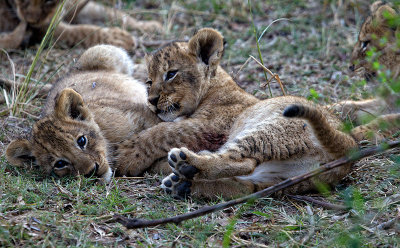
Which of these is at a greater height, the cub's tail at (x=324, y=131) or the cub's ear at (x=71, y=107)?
the cub's tail at (x=324, y=131)

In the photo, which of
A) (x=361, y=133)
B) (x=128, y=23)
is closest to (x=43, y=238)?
(x=361, y=133)

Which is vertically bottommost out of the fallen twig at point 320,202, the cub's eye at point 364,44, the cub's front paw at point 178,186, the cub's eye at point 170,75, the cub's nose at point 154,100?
the cub's front paw at point 178,186

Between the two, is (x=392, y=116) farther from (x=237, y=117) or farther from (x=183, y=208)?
(x=183, y=208)

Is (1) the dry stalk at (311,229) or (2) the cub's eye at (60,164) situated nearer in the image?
(1) the dry stalk at (311,229)

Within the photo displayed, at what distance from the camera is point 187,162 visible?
168 inches

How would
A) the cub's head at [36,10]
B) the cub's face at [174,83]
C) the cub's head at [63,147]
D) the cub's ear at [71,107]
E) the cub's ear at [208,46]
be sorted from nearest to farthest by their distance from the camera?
the cub's head at [63,147] < the cub's ear at [71,107] < the cub's face at [174,83] < the cub's ear at [208,46] < the cub's head at [36,10]

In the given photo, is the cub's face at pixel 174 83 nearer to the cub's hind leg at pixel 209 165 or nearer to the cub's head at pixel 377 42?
the cub's hind leg at pixel 209 165

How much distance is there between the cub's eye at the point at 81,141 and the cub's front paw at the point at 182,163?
100 cm

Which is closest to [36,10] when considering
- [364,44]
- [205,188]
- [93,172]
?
[93,172]

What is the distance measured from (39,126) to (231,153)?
6.07ft

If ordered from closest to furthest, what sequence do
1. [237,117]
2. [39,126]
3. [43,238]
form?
[43,238]
[39,126]
[237,117]

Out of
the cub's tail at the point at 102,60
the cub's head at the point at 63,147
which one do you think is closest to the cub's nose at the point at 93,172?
the cub's head at the point at 63,147

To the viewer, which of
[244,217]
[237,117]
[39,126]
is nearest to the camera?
[244,217]

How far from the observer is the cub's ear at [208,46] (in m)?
5.51
